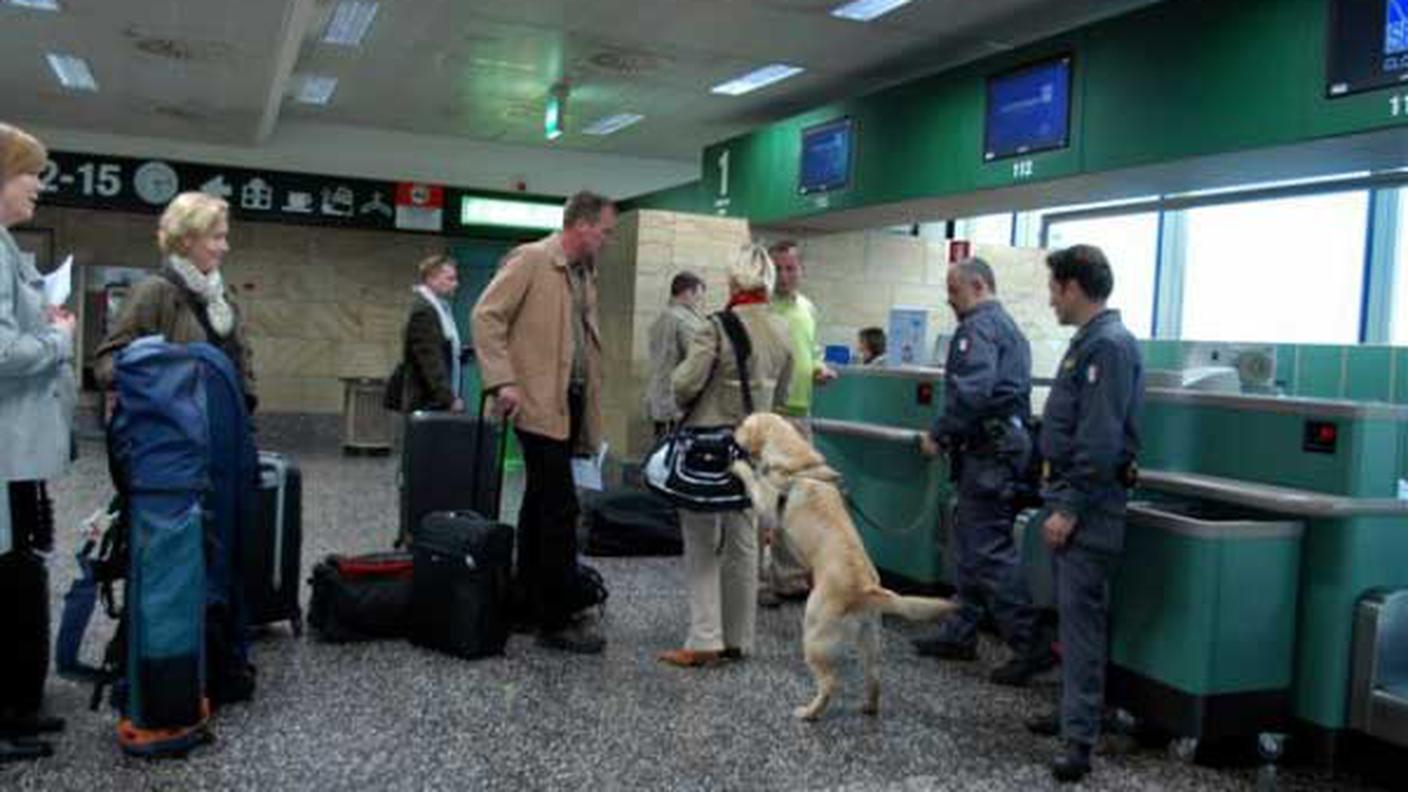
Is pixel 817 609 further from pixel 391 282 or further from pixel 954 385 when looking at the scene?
pixel 391 282

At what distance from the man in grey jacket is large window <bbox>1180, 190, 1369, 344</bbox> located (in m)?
4.57

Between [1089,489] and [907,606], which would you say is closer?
[1089,489]

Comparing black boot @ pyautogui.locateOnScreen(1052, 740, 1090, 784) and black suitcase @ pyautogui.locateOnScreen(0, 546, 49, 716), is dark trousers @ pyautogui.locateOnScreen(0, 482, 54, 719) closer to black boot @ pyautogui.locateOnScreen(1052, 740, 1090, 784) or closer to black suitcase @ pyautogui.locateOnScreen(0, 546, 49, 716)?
black suitcase @ pyautogui.locateOnScreen(0, 546, 49, 716)

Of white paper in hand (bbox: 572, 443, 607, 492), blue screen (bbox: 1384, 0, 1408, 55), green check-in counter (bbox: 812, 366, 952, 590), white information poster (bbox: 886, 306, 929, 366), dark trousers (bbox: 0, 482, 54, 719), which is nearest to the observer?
dark trousers (bbox: 0, 482, 54, 719)

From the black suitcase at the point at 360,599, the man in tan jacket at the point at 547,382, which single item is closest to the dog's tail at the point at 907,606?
the man in tan jacket at the point at 547,382

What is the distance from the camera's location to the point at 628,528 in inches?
244

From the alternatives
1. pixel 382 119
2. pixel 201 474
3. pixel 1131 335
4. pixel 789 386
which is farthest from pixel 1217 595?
pixel 382 119

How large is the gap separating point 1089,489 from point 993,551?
3.78 ft

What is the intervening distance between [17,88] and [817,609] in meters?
8.85

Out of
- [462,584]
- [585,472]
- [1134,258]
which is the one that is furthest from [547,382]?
[1134,258]

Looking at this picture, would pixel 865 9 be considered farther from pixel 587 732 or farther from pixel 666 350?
pixel 587 732

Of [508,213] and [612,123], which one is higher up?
[612,123]

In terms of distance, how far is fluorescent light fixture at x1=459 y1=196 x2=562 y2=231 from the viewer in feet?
37.7

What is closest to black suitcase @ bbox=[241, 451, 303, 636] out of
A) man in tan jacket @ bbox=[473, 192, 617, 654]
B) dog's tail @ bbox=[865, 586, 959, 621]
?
man in tan jacket @ bbox=[473, 192, 617, 654]
